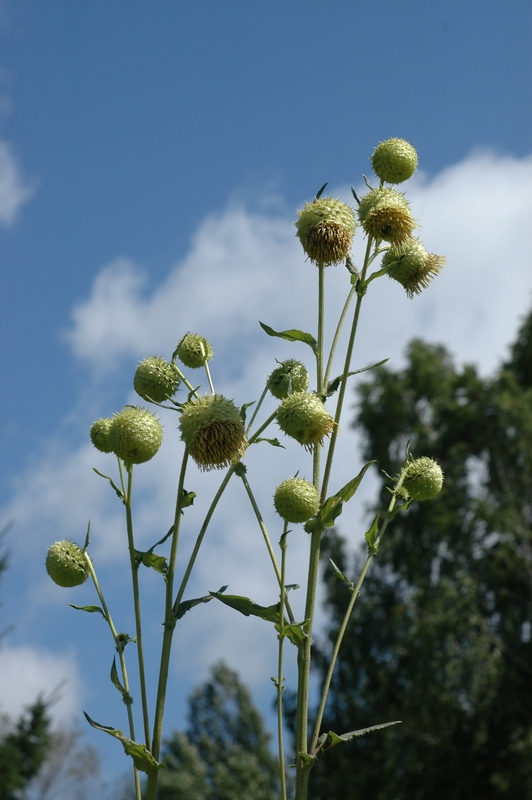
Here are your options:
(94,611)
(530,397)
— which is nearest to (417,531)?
(530,397)

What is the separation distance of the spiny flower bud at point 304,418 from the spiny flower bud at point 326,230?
1.61 feet

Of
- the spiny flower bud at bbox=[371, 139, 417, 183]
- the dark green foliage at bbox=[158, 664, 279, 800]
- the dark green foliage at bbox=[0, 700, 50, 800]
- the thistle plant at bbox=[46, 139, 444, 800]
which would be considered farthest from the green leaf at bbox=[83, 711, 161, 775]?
the dark green foliage at bbox=[158, 664, 279, 800]

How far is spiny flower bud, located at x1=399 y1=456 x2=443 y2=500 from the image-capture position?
3059 mm

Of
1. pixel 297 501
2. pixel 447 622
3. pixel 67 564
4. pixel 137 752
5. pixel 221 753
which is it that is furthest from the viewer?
pixel 221 753

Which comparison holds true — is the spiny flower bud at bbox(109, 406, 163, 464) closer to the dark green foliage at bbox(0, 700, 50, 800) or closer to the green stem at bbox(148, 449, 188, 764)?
the green stem at bbox(148, 449, 188, 764)

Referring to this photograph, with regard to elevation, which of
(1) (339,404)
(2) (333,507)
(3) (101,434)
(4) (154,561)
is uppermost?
(3) (101,434)

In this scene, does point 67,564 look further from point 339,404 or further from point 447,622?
point 447,622

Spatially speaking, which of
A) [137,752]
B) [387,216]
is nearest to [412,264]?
[387,216]

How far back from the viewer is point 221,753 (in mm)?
35406

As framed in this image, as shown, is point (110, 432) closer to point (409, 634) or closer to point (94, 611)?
point (94, 611)

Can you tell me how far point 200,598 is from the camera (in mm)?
2619

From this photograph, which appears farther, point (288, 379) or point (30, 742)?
point (30, 742)

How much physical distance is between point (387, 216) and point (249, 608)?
4.31 feet

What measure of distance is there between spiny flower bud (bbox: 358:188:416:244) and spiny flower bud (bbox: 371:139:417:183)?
0.15 metres
